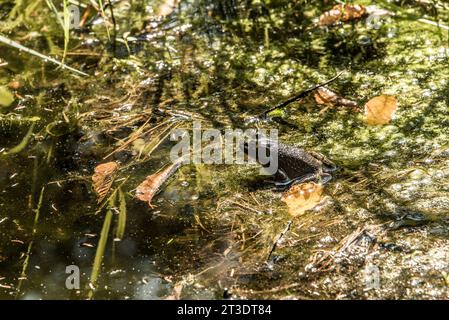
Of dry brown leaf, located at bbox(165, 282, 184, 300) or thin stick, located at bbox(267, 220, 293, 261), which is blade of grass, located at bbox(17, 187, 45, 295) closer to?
dry brown leaf, located at bbox(165, 282, 184, 300)

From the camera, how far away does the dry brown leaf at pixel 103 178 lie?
197 cm

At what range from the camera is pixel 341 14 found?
2824 mm

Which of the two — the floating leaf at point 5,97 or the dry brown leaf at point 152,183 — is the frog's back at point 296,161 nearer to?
the dry brown leaf at point 152,183

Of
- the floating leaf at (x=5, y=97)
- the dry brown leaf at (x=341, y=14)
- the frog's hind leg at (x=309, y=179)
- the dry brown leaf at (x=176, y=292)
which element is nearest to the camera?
the dry brown leaf at (x=176, y=292)

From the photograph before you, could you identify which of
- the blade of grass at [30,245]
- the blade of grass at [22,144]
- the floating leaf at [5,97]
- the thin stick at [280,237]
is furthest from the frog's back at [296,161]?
the floating leaf at [5,97]

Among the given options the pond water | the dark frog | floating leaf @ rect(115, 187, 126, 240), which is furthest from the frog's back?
floating leaf @ rect(115, 187, 126, 240)

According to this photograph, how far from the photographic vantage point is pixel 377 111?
2.23 meters

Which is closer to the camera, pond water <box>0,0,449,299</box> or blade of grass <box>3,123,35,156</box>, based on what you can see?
pond water <box>0,0,449,299</box>

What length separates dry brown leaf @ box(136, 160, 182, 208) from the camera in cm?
194

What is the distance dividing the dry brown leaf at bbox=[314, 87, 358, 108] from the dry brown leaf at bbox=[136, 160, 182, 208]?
0.71 meters

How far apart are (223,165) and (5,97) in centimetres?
114

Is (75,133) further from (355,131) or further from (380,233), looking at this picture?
(380,233)

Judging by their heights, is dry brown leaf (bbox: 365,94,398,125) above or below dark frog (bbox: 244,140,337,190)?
above

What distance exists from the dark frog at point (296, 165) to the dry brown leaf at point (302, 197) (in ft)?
0.11
